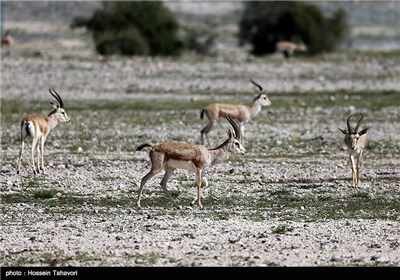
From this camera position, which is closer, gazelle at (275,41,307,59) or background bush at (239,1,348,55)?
gazelle at (275,41,307,59)

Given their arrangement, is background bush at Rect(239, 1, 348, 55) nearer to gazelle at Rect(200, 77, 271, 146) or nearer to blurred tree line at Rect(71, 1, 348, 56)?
blurred tree line at Rect(71, 1, 348, 56)

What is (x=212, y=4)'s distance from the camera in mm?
103062

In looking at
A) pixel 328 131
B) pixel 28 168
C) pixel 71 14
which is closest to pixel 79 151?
pixel 28 168

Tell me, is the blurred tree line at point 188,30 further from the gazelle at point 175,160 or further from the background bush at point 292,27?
the gazelle at point 175,160

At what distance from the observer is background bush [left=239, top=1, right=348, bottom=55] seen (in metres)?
54.7

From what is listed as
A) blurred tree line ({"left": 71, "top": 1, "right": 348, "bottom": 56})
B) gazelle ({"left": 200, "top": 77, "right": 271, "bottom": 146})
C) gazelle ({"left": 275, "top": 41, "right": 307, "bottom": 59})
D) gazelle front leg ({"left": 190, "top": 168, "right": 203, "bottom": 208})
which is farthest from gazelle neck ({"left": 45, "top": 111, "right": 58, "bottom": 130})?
gazelle ({"left": 275, "top": 41, "right": 307, "bottom": 59})

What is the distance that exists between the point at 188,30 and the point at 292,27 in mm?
4870

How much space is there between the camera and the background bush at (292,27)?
54719 millimetres

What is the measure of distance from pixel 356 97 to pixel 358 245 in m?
21.1

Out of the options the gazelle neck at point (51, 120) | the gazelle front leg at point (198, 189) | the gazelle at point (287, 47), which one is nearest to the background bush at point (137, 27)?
the gazelle at point (287, 47)

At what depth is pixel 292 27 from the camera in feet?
182

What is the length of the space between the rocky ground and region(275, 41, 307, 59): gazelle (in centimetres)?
1503

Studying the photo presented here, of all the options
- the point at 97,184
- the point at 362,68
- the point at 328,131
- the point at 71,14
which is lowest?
the point at 97,184

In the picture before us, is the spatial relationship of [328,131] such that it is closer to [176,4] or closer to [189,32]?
[189,32]
